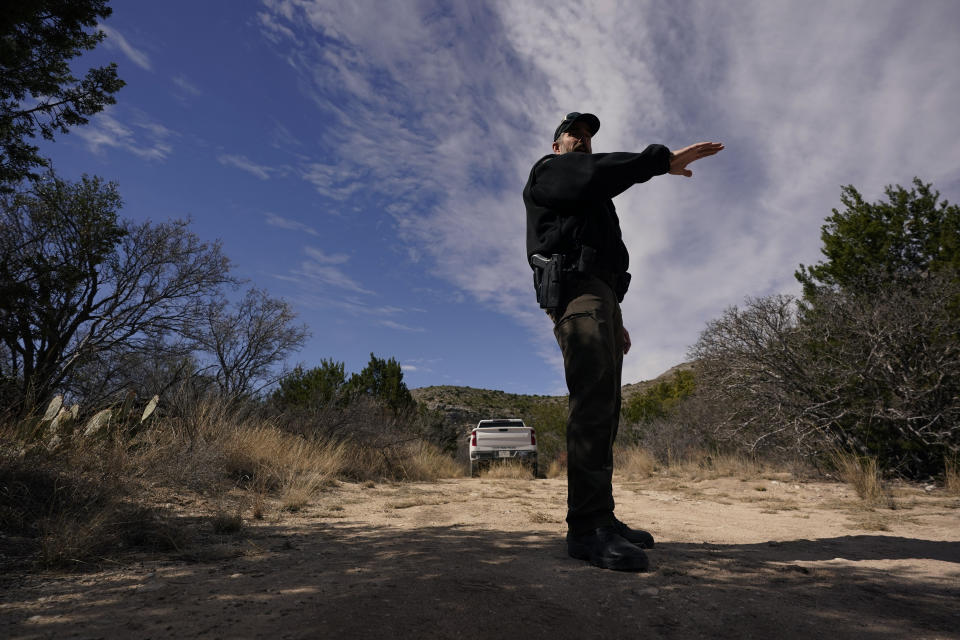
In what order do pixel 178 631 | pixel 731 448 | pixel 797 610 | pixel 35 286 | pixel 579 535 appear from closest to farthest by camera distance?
1. pixel 178 631
2. pixel 797 610
3. pixel 579 535
4. pixel 35 286
5. pixel 731 448

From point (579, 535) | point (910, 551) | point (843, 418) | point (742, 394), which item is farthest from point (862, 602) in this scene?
point (742, 394)

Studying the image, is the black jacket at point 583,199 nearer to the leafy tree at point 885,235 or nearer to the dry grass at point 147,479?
the dry grass at point 147,479

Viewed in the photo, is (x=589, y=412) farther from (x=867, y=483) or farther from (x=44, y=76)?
(x=44, y=76)

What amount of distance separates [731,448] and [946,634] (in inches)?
382

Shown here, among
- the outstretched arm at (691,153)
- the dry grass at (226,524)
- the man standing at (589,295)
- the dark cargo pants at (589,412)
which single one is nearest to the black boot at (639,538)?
the man standing at (589,295)

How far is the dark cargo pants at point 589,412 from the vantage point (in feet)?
7.53

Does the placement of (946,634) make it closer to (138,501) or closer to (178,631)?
(178,631)

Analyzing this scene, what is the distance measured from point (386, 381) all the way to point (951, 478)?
17.1m

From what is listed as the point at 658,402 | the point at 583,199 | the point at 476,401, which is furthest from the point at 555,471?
the point at 476,401

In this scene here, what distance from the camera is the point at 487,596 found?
159 centimetres

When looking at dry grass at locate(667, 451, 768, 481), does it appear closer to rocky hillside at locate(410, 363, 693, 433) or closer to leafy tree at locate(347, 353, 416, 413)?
leafy tree at locate(347, 353, 416, 413)

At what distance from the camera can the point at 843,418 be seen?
7301 millimetres

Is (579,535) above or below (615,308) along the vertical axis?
below

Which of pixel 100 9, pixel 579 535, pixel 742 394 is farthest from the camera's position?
pixel 742 394
